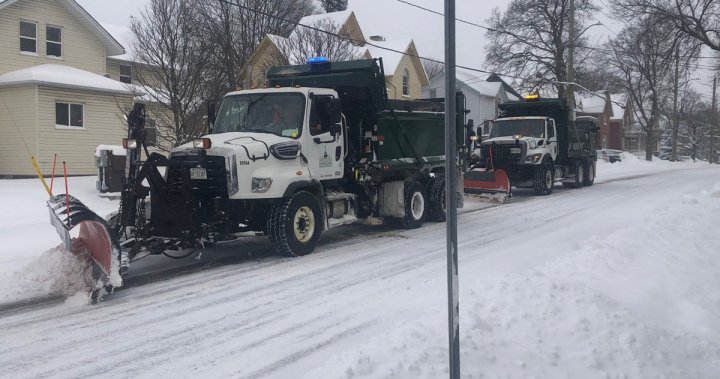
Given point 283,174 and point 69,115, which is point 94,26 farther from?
point 283,174

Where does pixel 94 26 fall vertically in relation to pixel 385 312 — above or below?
above

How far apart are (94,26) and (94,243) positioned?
22.2 m

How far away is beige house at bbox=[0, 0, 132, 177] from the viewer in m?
22.5

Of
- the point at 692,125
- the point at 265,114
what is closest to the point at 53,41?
the point at 265,114

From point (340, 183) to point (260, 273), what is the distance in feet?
10.3

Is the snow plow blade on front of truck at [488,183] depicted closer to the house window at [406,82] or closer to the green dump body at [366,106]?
the green dump body at [366,106]

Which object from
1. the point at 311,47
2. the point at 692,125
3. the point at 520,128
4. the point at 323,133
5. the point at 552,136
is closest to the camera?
the point at 323,133

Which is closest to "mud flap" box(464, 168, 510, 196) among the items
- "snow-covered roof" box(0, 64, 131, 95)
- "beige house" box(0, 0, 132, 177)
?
"beige house" box(0, 0, 132, 177)

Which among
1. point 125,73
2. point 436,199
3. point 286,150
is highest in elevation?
point 125,73

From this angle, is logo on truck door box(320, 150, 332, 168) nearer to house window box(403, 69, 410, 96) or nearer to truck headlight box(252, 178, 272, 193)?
truck headlight box(252, 178, 272, 193)

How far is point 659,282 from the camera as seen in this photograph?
668 cm

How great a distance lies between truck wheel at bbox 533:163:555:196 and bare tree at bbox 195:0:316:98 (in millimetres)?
8534

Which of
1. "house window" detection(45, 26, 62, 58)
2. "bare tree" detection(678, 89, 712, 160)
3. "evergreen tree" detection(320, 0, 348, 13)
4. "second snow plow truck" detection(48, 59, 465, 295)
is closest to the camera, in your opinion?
"second snow plow truck" detection(48, 59, 465, 295)

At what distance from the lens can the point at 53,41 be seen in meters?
25.1
